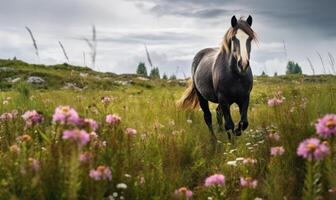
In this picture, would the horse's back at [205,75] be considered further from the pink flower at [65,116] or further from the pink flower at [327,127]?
the pink flower at [65,116]

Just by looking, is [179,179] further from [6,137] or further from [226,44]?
[226,44]

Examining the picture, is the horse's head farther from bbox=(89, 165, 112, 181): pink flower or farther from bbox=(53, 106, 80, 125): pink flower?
bbox=(53, 106, 80, 125): pink flower

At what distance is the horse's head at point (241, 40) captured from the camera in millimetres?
9258

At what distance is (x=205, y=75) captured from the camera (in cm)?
1227

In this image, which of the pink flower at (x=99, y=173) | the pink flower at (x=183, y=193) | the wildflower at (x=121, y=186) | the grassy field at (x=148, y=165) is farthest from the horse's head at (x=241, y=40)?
the pink flower at (x=99, y=173)

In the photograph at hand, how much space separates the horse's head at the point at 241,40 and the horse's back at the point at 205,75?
6.02ft

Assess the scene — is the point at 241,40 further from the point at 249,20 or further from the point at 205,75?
the point at 205,75

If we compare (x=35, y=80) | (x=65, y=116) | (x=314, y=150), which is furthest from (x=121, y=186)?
(x=35, y=80)

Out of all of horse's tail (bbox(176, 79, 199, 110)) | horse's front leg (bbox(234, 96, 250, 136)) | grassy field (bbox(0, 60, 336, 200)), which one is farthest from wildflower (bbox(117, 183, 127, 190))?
horse's tail (bbox(176, 79, 199, 110))

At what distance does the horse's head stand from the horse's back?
184 centimetres

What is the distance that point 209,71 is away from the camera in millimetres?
12141

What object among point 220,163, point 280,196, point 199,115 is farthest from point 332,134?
point 199,115

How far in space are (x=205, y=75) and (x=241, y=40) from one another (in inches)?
112

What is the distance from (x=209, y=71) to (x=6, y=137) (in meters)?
6.18
